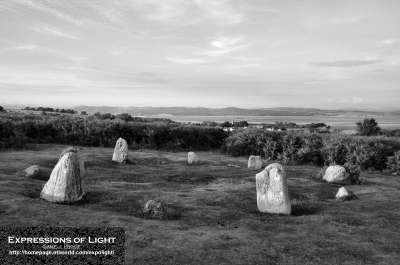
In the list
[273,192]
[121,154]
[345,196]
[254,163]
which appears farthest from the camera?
[254,163]

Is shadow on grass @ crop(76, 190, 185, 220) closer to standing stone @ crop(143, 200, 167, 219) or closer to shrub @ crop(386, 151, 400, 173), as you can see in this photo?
standing stone @ crop(143, 200, 167, 219)

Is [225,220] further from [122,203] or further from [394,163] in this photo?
[394,163]

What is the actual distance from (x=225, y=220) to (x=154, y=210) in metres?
2.18

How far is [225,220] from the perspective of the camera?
420 inches

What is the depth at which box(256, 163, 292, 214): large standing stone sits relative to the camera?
11.9m

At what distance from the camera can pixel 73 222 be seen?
9344 millimetres

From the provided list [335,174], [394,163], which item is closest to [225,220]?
[335,174]

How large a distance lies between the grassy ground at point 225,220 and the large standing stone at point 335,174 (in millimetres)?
809

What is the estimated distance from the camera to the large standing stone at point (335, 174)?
1773 centimetres

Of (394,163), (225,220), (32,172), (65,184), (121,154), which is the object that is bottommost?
(225,220)

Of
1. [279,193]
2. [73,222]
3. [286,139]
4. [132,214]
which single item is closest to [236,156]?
[286,139]

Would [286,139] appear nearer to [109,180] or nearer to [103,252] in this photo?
[109,180]

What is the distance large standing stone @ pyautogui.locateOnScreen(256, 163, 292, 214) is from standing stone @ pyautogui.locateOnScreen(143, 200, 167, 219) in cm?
345

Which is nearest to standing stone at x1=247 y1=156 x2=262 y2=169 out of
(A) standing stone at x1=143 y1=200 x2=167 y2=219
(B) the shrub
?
(B) the shrub
